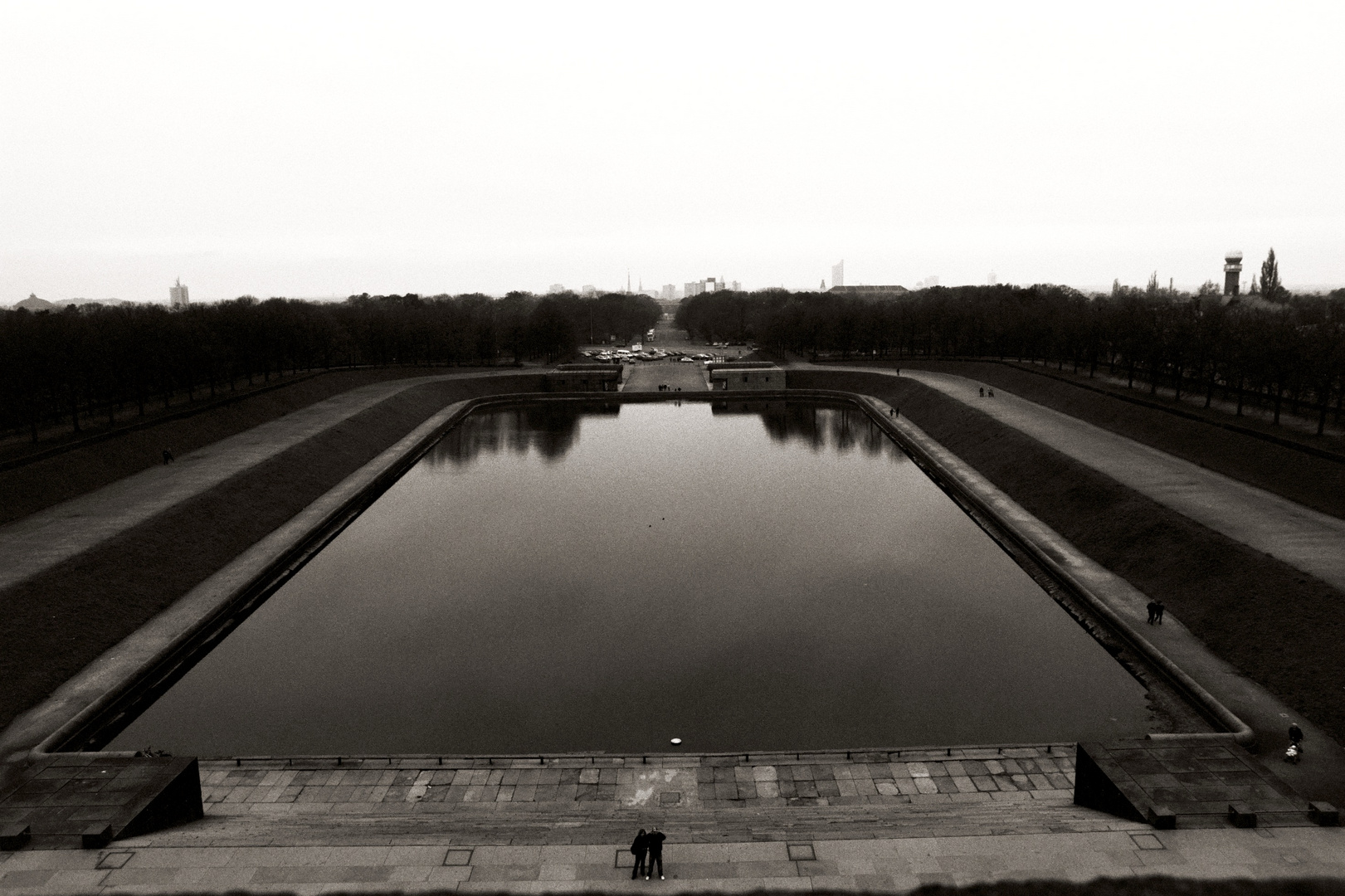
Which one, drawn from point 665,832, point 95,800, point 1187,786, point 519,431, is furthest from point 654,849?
point 519,431

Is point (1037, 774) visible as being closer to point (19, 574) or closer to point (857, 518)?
point (857, 518)

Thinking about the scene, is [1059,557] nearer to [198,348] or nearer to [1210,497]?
[1210,497]

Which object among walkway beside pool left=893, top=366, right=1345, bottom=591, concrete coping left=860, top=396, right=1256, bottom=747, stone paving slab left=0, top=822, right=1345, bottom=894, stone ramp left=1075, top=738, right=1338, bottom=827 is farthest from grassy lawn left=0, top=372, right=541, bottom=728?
walkway beside pool left=893, top=366, right=1345, bottom=591

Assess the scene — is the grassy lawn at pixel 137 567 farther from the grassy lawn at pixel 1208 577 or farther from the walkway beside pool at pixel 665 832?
the grassy lawn at pixel 1208 577

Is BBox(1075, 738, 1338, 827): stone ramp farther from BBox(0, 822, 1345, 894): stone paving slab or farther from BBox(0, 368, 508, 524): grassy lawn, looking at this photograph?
BBox(0, 368, 508, 524): grassy lawn

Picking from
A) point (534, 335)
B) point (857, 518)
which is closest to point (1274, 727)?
point (857, 518)

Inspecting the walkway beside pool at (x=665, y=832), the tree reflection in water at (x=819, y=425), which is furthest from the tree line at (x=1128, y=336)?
the walkway beside pool at (x=665, y=832)

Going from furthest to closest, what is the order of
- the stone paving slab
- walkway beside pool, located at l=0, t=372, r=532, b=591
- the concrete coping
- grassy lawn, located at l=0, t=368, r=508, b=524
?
grassy lawn, located at l=0, t=368, r=508, b=524
walkway beside pool, located at l=0, t=372, r=532, b=591
the concrete coping
the stone paving slab
